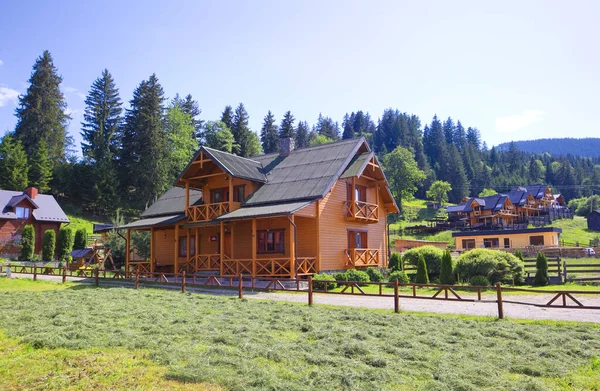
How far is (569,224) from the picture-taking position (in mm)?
91500

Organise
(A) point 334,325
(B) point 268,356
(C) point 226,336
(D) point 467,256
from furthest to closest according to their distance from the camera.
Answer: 1. (D) point 467,256
2. (A) point 334,325
3. (C) point 226,336
4. (B) point 268,356

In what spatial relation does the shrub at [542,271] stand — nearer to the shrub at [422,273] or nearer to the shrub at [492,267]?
the shrub at [492,267]

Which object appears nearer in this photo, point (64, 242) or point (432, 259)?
point (432, 259)

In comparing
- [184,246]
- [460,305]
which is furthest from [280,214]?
[184,246]

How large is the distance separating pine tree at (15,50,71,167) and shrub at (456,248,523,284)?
55726 mm

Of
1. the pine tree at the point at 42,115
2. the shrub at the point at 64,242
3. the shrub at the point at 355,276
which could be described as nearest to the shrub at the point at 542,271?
the shrub at the point at 355,276

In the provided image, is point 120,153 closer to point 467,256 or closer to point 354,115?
point 467,256

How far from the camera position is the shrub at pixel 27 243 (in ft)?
143

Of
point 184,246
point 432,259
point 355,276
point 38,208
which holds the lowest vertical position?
point 355,276

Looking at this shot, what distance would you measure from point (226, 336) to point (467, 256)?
1848 cm

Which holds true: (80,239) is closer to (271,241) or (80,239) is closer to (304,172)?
(271,241)

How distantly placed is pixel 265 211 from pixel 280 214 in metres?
1.65

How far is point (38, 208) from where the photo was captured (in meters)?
48.2

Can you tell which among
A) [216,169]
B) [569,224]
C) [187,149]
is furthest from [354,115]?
[216,169]
